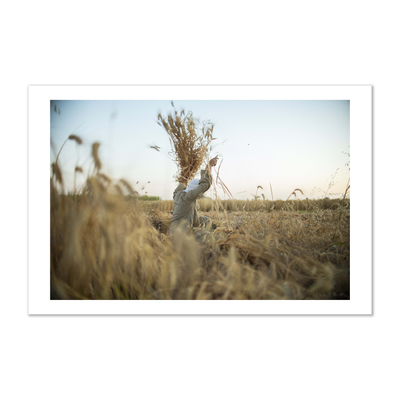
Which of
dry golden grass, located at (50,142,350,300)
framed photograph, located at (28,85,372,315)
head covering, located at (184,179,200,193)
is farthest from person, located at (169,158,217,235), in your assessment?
dry golden grass, located at (50,142,350,300)

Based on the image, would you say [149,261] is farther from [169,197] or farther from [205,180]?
[205,180]

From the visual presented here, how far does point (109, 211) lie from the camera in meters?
1.25

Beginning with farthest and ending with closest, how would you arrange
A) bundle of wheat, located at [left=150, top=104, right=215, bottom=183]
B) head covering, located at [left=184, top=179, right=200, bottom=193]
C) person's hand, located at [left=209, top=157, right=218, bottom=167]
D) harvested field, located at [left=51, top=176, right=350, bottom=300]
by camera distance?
1. head covering, located at [left=184, top=179, right=200, bottom=193]
2. person's hand, located at [left=209, top=157, right=218, bottom=167]
3. bundle of wheat, located at [left=150, top=104, right=215, bottom=183]
4. harvested field, located at [left=51, top=176, right=350, bottom=300]

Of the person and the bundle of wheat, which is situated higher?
the bundle of wheat

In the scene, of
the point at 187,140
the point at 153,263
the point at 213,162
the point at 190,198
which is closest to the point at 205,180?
the point at 213,162

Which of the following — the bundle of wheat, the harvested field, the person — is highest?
the bundle of wheat

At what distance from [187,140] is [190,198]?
51 centimetres

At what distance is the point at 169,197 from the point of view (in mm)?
2008

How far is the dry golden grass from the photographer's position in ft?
4.09

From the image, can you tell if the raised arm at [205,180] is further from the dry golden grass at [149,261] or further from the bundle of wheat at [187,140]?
the dry golden grass at [149,261]

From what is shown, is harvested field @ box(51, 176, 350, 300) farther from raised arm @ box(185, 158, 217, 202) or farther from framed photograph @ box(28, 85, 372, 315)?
raised arm @ box(185, 158, 217, 202)
